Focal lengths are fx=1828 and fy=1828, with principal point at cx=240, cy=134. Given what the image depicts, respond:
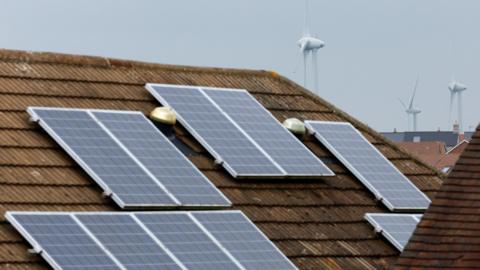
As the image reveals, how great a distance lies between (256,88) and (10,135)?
7.42 m

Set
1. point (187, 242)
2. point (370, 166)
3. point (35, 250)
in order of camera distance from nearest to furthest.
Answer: point (35, 250) → point (187, 242) → point (370, 166)

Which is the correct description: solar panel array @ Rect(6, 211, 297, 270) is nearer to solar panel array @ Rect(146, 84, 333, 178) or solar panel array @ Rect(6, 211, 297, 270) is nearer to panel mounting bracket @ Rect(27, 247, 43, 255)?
panel mounting bracket @ Rect(27, 247, 43, 255)

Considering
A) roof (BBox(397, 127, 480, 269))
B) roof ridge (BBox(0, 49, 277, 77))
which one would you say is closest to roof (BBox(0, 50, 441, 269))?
roof ridge (BBox(0, 49, 277, 77))

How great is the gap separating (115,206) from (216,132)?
154 inches

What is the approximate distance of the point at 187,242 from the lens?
26.7m

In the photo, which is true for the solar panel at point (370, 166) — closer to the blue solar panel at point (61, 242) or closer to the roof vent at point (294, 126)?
the roof vent at point (294, 126)

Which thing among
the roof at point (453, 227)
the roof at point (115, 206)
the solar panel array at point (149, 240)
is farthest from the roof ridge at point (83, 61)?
the roof at point (453, 227)

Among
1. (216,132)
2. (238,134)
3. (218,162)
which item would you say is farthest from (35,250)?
(238,134)

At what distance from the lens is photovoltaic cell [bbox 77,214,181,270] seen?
25547 millimetres

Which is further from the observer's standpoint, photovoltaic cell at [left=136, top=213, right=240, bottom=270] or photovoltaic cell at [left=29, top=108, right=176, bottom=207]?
photovoltaic cell at [left=29, top=108, right=176, bottom=207]

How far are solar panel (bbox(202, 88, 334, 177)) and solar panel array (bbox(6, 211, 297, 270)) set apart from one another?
8.96ft

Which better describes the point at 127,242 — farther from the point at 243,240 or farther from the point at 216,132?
the point at 216,132

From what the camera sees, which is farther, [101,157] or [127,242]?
[101,157]

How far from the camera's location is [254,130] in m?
31.4
